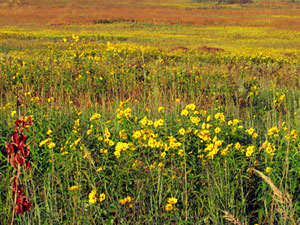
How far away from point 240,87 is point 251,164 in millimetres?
3916

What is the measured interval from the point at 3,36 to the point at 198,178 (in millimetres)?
24568

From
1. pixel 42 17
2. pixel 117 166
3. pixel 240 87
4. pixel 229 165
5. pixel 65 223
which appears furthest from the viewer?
pixel 42 17

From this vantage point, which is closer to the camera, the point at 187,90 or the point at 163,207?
the point at 163,207

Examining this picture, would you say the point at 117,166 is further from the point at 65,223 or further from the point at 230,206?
the point at 230,206

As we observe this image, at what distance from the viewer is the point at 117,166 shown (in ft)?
9.54

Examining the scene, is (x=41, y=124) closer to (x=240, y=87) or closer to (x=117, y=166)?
(x=117, y=166)

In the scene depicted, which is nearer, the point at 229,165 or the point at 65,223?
the point at 65,223

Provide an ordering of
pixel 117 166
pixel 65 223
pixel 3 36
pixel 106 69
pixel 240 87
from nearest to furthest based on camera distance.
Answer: pixel 65 223 < pixel 117 166 < pixel 240 87 < pixel 106 69 < pixel 3 36

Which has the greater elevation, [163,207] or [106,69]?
[106,69]

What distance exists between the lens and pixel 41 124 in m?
3.77

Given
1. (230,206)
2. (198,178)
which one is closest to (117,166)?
(198,178)

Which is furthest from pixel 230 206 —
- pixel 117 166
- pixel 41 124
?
pixel 41 124

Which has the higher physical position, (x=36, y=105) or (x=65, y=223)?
(x=36, y=105)

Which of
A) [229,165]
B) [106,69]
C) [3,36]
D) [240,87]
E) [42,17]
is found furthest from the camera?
[42,17]
